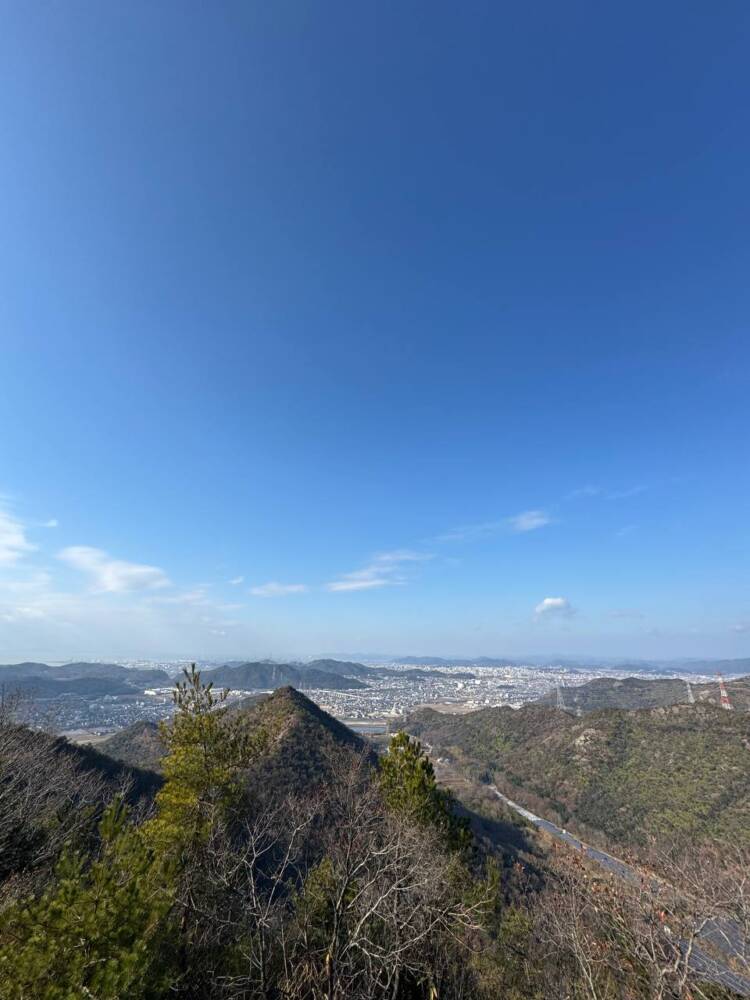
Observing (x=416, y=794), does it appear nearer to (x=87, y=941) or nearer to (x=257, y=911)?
(x=257, y=911)

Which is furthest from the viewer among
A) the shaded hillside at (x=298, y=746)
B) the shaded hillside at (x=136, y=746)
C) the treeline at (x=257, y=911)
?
the shaded hillside at (x=136, y=746)

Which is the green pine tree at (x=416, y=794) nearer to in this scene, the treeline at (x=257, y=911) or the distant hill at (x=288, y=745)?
the treeline at (x=257, y=911)

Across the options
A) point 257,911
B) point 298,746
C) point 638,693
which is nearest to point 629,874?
point 257,911

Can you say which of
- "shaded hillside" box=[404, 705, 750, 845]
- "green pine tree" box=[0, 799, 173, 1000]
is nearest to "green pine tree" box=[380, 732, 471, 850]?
"green pine tree" box=[0, 799, 173, 1000]

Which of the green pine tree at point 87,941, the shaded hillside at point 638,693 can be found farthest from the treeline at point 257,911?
the shaded hillside at point 638,693

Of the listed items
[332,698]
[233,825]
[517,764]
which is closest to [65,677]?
[332,698]

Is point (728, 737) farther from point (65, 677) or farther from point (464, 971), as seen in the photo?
point (65, 677)

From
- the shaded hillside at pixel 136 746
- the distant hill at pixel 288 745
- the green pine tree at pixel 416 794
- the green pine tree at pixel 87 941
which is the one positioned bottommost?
the shaded hillside at pixel 136 746
